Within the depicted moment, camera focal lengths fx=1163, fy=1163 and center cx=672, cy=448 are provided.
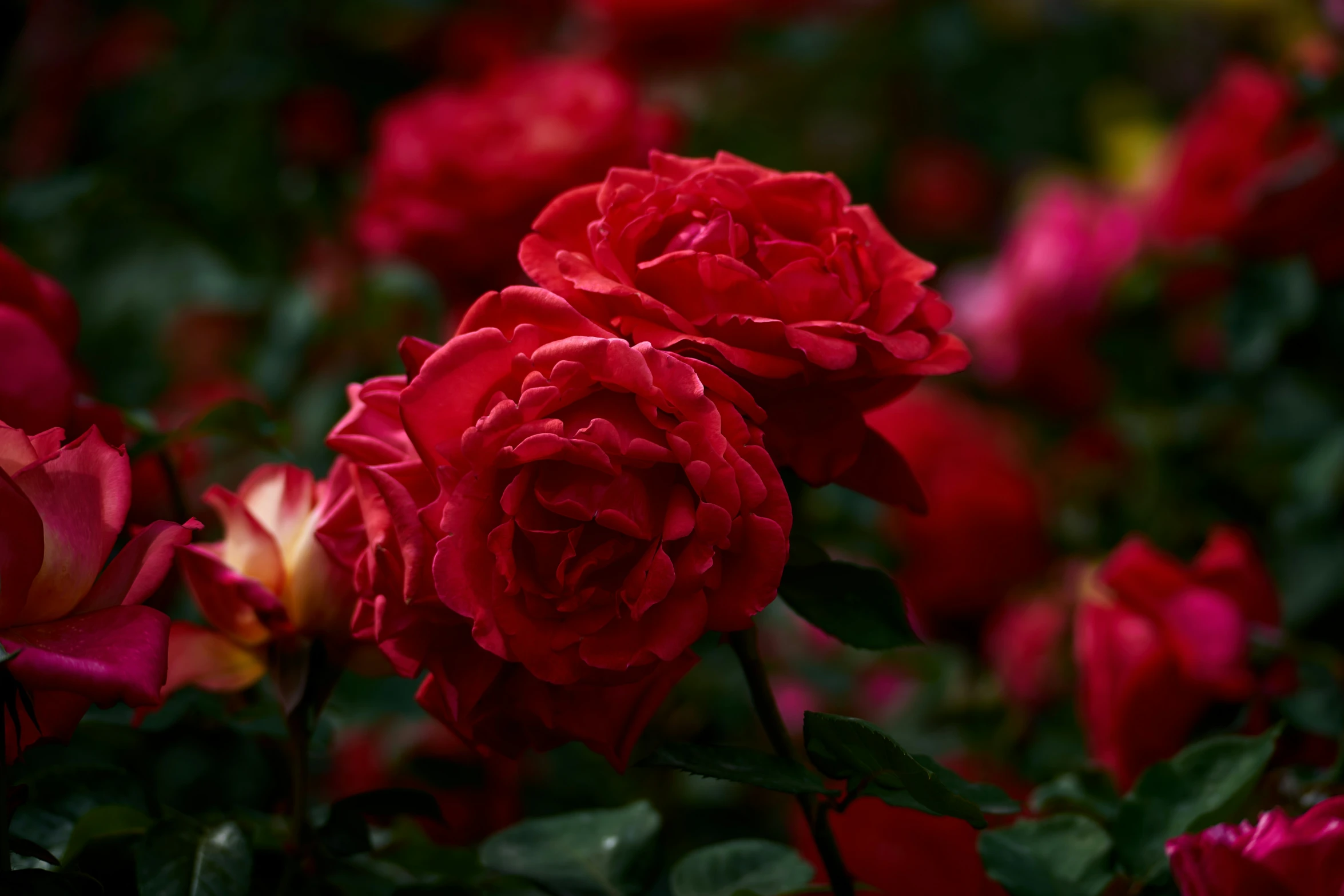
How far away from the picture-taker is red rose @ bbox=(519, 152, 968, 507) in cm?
39

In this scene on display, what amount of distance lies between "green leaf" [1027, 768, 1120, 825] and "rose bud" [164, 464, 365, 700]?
318 millimetres

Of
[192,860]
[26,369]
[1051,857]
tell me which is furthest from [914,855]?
[26,369]

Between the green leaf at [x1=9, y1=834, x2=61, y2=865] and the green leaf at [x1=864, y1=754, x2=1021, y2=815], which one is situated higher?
the green leaf at [x1=864, y1=754, x2=1021, y2=815]

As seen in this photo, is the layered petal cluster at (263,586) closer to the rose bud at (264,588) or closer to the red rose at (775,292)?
the rose bud at (264,588)

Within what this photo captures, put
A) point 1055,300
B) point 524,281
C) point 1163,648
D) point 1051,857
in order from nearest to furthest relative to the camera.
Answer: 1. point 1051,857
2. point 1163,648
3. point 524,281
4. point 1055,300

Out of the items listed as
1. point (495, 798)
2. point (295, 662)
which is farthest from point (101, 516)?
point (495, 798)

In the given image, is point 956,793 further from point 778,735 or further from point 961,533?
point 961,533

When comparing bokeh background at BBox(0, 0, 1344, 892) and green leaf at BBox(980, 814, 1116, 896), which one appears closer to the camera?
green leaf at BBox(980, 814, 1116, 896)

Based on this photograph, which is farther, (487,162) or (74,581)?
(487,162)

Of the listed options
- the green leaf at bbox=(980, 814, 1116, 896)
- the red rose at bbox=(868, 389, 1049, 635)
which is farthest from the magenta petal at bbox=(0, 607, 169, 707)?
the red rose at bbox=(868, 389, 1049, 635)

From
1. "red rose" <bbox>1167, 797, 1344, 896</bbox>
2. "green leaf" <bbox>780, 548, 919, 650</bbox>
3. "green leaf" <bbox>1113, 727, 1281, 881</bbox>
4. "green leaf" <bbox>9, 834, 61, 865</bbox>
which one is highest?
"green leaf" <bbox>780, 548, 919, 650</bbox>

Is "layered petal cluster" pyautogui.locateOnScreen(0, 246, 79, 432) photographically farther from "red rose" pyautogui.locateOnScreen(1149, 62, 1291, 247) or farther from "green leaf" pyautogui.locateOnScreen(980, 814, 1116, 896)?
"red rose" pyautogui.locateOnScreen(1149, 62, 1291, 247)

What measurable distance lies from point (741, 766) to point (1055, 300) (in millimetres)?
770

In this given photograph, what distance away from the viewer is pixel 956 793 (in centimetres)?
41
